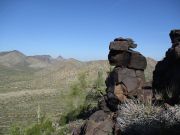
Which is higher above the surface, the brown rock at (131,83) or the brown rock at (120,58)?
the brown rock at (120,58)

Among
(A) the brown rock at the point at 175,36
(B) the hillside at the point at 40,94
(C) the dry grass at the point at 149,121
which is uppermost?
(A) the brown rock at the point at 175,36

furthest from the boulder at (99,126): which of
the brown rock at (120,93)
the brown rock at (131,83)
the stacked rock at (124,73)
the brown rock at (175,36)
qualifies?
the brown rock at (175,36)

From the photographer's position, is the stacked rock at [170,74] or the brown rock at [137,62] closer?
the stacked rock at [170,74]

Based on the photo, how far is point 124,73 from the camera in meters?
23.0

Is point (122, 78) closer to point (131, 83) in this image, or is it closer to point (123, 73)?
point (123, 73)

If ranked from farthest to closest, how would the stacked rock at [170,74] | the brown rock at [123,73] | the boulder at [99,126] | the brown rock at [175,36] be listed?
Answer: the brown rock at [123,73], the brown rock at [175,36], the stacked rock at [170,74], the boulder at [99,126]

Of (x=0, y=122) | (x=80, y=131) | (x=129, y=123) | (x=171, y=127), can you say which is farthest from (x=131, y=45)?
(x=0, y=122)

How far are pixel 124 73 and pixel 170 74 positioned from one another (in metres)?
3.45

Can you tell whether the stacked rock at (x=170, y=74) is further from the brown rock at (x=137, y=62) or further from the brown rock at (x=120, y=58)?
the brown rock at (x=120, y=58)

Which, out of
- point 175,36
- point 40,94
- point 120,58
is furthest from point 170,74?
point 40,94

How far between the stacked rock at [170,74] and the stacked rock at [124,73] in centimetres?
123

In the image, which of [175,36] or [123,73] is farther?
[123,73]

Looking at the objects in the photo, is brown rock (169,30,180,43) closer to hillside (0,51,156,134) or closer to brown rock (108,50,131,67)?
brown rock (108,50,131,67)

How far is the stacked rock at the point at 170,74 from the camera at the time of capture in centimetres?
1922
